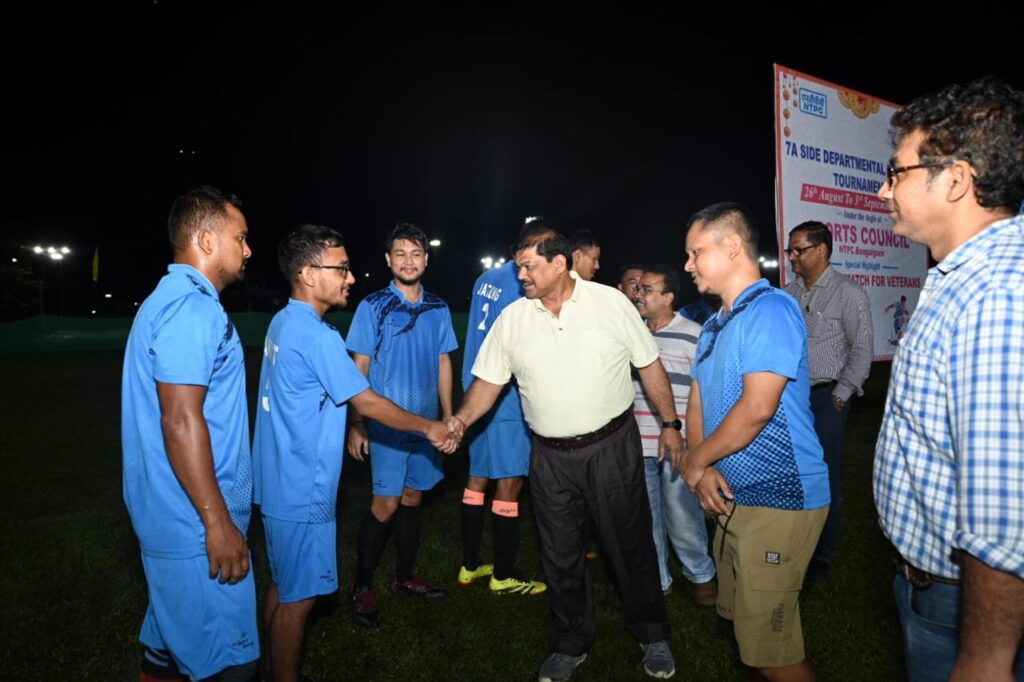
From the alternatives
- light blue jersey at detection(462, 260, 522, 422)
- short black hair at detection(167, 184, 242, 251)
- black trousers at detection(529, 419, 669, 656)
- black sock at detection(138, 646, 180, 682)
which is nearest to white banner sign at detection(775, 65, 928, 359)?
light blue jersey at detection(462, 260, 522, 422)

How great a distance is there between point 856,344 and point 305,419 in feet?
13.4

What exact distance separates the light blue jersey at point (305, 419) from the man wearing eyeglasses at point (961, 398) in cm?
235

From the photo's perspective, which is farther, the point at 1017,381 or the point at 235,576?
the point at 235,576

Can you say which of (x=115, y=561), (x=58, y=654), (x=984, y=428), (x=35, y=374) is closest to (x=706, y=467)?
(x=984, y=428)

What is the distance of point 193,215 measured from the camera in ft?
8.55

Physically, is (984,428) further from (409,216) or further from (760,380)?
(409,216)

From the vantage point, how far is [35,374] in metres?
17.4

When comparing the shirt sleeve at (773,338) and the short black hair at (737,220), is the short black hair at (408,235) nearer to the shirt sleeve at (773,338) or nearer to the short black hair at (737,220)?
the short black hair at (737,220)

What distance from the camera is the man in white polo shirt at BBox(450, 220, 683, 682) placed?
3.46m

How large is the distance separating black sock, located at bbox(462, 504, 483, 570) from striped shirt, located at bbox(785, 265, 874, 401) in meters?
2.83

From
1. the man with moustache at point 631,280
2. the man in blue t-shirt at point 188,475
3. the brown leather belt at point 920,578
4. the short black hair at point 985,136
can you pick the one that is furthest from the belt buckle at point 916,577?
the man with moustache at point 631,280

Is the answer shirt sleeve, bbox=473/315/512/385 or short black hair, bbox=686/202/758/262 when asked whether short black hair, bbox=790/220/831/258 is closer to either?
short black hair, bbox=686/202/758/262

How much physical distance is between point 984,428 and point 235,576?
2.48m

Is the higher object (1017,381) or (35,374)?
(1017,381)
